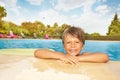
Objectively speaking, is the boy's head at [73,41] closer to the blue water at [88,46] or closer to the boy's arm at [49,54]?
the boy's arm at [49,54]

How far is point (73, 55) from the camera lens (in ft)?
5.19

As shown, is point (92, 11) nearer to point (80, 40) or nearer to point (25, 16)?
point (25, 16)

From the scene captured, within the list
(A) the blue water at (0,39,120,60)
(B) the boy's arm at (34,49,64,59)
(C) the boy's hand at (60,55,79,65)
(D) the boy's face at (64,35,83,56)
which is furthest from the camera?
(A) the blue water at (0,39,120,60)

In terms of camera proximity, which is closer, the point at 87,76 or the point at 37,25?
the point at 87,76

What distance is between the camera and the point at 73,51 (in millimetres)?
1727

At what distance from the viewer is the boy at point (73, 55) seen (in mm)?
1414

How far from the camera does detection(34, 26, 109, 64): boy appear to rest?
141 centimetres

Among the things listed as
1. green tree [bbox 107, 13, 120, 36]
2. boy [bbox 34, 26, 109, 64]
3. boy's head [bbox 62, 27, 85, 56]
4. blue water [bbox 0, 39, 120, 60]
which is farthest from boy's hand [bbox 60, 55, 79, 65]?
green tree [bbox 107, 13, 120, 36]

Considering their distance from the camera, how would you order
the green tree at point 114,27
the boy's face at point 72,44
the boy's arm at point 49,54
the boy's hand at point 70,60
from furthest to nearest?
the green tree at point 114,27 < the boy's face at point 72,44 < the boy's arm at point 49,54 < the boy's hand at point 70,60

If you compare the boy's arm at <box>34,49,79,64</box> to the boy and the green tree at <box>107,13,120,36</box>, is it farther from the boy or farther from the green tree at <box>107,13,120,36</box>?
the green tree at <box>107,13,120,36</box>

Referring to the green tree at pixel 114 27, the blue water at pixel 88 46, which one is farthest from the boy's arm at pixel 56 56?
the green tree at pixel 114 27

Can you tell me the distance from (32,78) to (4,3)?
2105 centimetres

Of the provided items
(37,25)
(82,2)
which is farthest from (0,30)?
(82,2)

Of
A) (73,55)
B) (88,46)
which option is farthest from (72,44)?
(88,46)
